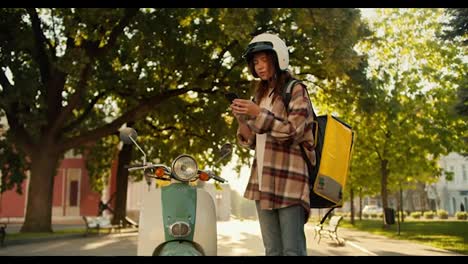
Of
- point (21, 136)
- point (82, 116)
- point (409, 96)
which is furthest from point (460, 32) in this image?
point (21, 136)

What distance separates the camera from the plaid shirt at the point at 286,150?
239 centimetres

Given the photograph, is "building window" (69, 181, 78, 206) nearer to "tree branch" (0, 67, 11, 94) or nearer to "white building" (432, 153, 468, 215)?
"tree branch" (0, 67, 11, 94)

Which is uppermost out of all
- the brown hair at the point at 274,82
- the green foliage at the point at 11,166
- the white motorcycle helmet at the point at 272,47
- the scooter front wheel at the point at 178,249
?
the green foliage at the point at 11,166

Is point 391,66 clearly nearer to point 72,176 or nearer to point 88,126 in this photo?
point 88,126

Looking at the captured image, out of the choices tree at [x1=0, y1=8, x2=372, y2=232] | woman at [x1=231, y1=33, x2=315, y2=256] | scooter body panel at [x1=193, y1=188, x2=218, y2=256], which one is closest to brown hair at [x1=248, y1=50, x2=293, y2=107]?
woman at [x1=231, y1=33, x2=315, y2=256]

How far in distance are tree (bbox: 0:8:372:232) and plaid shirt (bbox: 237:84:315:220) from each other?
1011cm

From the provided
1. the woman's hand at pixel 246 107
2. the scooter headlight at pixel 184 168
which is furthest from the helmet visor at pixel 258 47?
the scooter headlight at pixel 184 168

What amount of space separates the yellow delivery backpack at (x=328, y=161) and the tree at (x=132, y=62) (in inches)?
393

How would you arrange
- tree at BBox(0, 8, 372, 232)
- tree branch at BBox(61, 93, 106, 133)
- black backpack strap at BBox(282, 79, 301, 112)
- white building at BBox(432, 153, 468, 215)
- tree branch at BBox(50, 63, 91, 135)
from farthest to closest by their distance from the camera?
white building at BBox(432, 153, 468, 215) < tree branch at BBox(61, 93, 106, 133) < tree branch at BBox(50, 63, 91, 135) < tree at BBox(0, 8, 372, 232) < black backpack strap at BBox(282, 79, 301, 112)

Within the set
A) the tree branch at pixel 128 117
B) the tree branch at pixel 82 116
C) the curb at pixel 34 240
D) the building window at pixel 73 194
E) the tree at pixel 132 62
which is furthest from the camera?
the building window at pixel 73 194

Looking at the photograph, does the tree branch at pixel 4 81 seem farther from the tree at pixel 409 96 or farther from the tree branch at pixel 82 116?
the tree at pixel 409 96

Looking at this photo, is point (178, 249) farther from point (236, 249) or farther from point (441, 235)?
point (441, 235)

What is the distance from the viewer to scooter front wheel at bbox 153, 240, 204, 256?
269 centimetres

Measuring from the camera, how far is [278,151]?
2.50 meters
